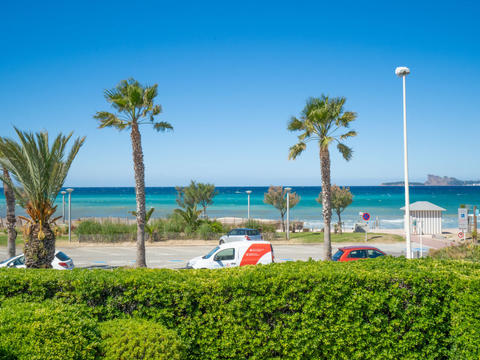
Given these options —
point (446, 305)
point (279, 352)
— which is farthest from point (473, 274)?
point (279, 352)

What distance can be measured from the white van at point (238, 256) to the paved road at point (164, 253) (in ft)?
16.3

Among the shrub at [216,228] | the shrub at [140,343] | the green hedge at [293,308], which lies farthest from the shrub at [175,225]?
the shrub at [140,343]

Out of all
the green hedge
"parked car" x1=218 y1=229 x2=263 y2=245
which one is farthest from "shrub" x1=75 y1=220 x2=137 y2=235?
the green hedge

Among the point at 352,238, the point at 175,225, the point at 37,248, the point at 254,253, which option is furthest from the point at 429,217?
the point at 37,248

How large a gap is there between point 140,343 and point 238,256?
32.9 ft

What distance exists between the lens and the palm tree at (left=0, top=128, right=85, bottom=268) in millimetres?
10133

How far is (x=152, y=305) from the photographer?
20.1ft

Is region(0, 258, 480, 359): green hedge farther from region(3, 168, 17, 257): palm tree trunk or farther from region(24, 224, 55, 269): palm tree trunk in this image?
region(3, 168, 17, 257): palm tree trunk

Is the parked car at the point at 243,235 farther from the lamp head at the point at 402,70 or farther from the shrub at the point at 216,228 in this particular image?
the lamp head at the point at 402,70

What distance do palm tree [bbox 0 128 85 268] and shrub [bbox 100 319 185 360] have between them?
19.9 ft

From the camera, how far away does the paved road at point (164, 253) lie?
2123 cm

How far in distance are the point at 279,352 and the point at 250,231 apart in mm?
19147

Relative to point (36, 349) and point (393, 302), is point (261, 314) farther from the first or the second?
point (36, 349)

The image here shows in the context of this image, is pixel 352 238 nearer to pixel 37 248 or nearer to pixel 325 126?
pixel 325 126
